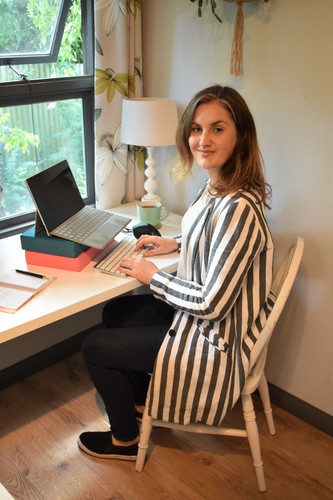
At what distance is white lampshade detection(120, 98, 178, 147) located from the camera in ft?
6.27

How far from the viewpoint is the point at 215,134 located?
146 cm

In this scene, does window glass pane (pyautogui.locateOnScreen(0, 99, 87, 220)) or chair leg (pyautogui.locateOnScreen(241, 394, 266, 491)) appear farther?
window glass pane (pyautogui.locateOnScreen(0, 99, 87, 220))

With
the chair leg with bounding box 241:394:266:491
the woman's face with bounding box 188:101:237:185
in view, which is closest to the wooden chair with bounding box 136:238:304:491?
the chair leg with bounding box 241:394:266:491

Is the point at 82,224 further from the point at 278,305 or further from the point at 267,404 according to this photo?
the point at 267,404

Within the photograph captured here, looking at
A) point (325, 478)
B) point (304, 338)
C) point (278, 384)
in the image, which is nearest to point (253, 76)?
point (304, 338)

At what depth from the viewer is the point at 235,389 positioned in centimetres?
148

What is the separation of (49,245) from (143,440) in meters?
0.73

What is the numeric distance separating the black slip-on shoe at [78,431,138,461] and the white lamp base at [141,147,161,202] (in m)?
1.00

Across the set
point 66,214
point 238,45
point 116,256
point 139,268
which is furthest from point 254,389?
point 238,45

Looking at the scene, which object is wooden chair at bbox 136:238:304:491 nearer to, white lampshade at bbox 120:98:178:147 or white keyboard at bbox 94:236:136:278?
white keyboard at bbox 94:236:136:278

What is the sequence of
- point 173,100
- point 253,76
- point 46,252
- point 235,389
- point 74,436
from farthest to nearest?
1. point 173,100
2. point 74,436
3. point 253,76
4. point 46,252
5. point 235,389

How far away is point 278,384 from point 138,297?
0.71 m

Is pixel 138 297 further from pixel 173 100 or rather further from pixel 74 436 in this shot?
pixel 173 100

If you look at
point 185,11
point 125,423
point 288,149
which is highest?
point 185,11
